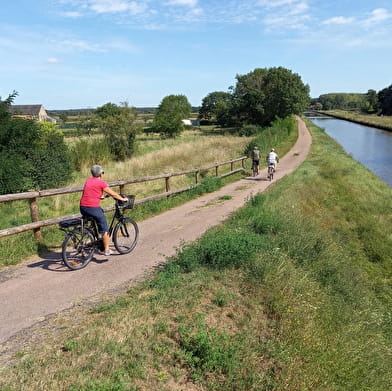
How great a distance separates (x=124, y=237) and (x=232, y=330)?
3.42 meters

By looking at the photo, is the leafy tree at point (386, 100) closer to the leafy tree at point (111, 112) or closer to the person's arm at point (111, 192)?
the leafy tree at point (111, 112)

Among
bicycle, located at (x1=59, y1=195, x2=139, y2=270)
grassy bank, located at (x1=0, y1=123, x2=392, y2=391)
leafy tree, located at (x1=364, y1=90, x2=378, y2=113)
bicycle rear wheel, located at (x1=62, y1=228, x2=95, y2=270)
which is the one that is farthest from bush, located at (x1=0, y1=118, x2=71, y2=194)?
leafy tree, located at (x1=364, y1=90, x2=378, y2=113)

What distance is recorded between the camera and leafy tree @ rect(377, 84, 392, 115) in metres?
121

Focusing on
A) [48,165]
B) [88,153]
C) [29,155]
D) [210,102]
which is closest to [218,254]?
[48,165]

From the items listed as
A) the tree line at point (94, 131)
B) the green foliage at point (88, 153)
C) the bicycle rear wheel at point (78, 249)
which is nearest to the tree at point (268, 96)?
the tree line at point (94, 131)

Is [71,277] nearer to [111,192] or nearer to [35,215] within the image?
[111,192]

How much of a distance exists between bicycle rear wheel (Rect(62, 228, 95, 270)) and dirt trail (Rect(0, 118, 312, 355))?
0.15 m

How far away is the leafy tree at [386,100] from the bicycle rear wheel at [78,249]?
135453 mm

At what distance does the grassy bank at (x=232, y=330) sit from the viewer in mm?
3621

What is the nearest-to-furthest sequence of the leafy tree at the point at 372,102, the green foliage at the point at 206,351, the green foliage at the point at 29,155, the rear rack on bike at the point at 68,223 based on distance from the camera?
the green foliage at the point at 206,351 < the rear rack on bike at the point at 68,223 < the green foliage at the point at 29,155 < the leafy tree at the point at 372,102

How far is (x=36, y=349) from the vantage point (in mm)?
3830

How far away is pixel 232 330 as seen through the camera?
4.66 metres

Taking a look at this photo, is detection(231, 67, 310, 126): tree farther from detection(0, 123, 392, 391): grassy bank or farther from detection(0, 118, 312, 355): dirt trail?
detection(0, 123, 392, 391): grassy bank

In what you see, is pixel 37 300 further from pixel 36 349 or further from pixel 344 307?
pixel 344 307
